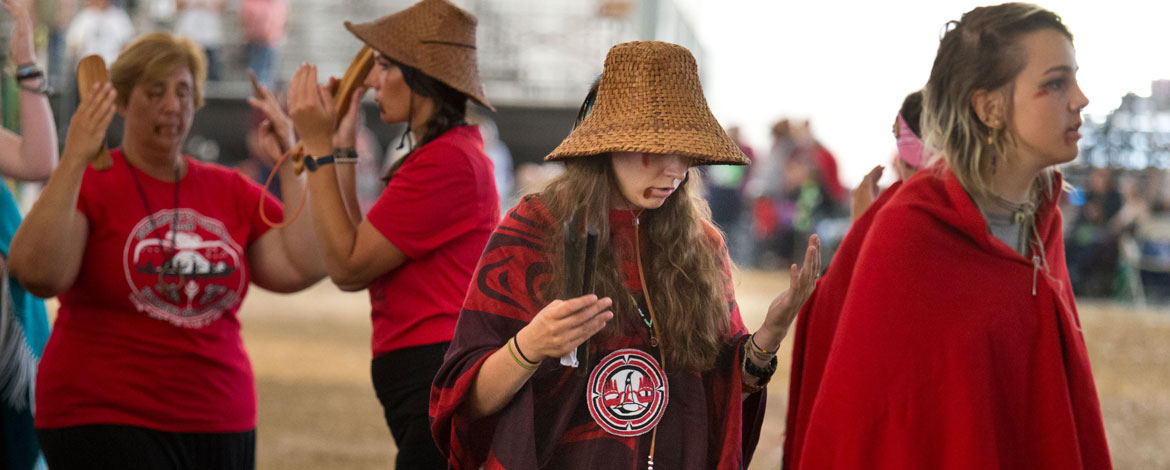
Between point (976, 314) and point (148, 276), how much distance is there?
212cm

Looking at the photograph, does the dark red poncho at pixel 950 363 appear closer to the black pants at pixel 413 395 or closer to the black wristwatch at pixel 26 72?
the black pants at pixel 413 395

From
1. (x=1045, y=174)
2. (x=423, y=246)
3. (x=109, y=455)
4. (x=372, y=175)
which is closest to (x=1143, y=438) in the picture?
(x=1045, y=174)

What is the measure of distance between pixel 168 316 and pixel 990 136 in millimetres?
2148

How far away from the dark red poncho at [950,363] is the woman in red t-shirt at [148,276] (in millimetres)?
1691

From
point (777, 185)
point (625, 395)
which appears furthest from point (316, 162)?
point (777, 185)

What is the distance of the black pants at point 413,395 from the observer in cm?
292

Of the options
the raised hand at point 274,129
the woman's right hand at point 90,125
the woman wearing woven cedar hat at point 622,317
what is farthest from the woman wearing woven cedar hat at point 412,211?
the woman wearing woven cedar hat at point 622,317

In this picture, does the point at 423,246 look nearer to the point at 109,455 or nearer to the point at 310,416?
the point at 109,455

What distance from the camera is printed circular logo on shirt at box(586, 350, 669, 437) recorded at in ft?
7.36

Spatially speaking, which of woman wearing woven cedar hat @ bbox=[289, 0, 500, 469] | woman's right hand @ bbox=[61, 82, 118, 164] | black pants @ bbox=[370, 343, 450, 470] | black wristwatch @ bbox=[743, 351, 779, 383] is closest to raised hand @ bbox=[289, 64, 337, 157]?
woman wearing woven cedar hat @ bbox=[289, 0, 500, 469]

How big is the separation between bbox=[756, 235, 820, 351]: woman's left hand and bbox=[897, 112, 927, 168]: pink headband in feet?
2.31

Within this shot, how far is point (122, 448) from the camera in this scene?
10.0 ft

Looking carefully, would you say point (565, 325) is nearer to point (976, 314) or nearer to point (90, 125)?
point (976, 314)

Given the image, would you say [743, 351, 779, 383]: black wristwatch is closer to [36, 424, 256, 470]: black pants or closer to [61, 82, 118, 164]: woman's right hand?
[36, 424, 256, 470]: black pants
